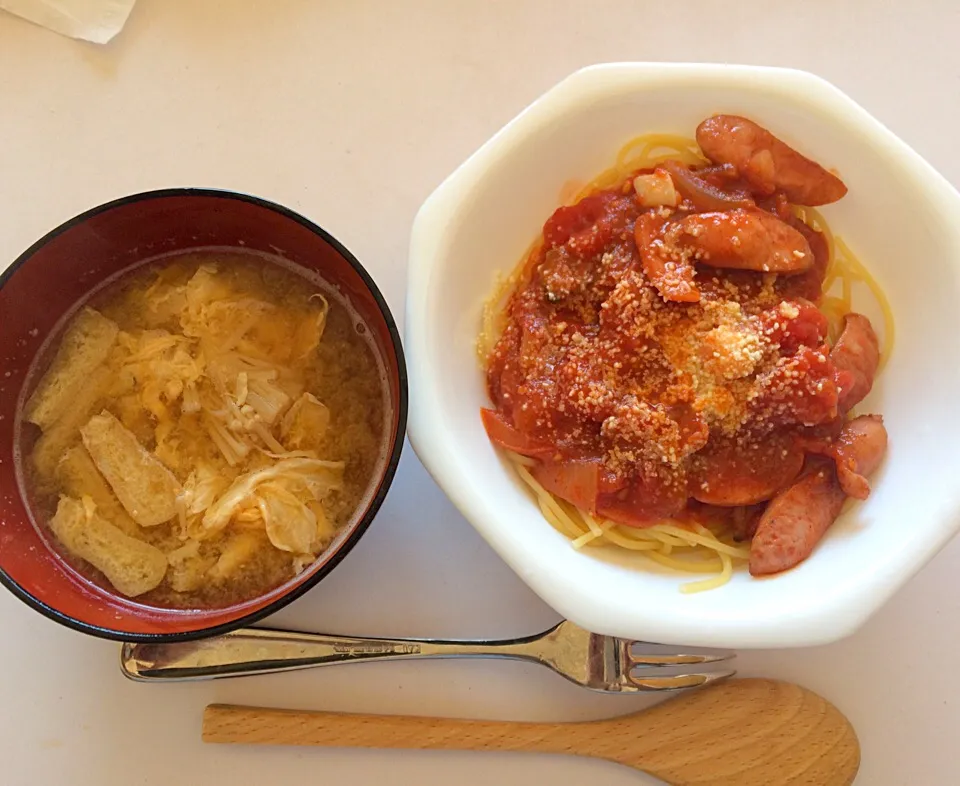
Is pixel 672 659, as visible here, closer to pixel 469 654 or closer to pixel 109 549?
pixel 469 654

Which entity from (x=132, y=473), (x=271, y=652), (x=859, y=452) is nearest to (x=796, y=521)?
(x=859, y=452)

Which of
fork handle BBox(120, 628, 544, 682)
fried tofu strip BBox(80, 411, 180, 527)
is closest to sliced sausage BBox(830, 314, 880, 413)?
fork handle BBox(120, 628, 544, 682)

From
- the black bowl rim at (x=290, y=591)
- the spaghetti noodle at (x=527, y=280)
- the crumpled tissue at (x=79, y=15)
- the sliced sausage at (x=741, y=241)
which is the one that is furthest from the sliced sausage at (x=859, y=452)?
the crumpled tissue at (x=79, y=15)

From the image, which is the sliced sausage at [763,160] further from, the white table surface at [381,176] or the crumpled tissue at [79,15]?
the crumpled tissue at [79,15]

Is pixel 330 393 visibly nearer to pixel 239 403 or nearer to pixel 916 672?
pixel 239 403

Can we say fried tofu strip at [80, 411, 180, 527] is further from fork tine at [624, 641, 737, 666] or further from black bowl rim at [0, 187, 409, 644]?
fork tine at [624, 641, 737, 666]

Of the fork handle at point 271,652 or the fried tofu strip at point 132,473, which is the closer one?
the fried tofu strip at point 132,473

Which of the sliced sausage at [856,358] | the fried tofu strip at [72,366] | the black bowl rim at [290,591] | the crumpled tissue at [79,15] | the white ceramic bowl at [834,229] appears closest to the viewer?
the black bowl rim at [290,591]
